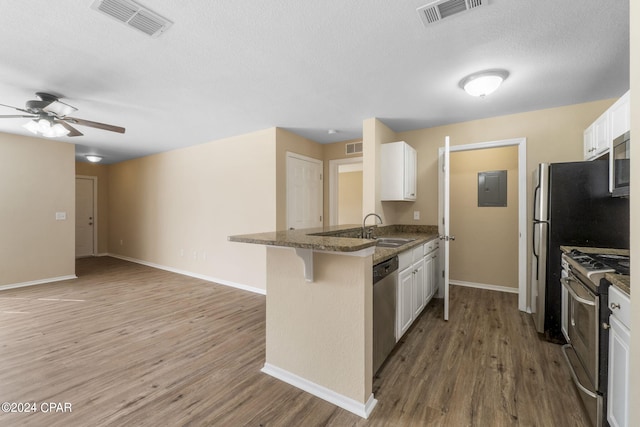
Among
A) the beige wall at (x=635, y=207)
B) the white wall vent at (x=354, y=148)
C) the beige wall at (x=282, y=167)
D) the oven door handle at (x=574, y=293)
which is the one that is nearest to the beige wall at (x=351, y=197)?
the white wall vent at (x=354, y=148)

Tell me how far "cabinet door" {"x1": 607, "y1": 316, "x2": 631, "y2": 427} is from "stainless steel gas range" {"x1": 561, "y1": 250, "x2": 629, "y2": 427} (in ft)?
0.19

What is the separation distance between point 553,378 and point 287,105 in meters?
3.41

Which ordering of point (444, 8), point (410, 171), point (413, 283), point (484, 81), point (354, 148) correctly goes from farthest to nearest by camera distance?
point (354, 148), point (410, 171), point (413, 283), point (484, 81), point (444, 8)

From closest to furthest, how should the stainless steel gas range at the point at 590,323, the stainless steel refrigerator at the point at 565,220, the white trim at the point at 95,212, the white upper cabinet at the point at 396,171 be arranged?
the stainless steel gas range at the point at 590,323 → the stainless steel refrigerator at the point at 565,220 → the white upper cabinet at the point at 396,171 → the white trim at the point at 95,212

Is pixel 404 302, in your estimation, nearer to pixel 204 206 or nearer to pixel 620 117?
pixel 620 117

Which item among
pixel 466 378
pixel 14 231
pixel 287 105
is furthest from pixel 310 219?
pixel 14 231

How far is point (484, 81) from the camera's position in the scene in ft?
7.91

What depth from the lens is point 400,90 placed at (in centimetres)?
278

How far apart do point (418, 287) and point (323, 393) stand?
1.55 meters

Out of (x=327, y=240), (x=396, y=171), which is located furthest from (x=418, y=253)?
(x=327, y=240)

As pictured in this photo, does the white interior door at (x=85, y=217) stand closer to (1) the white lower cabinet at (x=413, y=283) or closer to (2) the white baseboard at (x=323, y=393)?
(2) the white baseboard at (x=323, y=393)

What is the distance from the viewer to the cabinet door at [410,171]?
3.67 meters

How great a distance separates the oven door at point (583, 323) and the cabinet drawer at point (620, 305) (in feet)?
0.42

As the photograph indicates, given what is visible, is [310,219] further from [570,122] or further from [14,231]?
[14,231]
